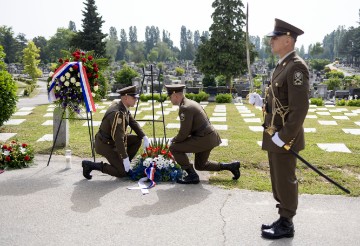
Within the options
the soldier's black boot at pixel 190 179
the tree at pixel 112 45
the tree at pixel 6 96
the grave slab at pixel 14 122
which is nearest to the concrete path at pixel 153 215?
the soldier's black boot at pixel 190 179

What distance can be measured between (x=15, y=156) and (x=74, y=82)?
73.9 inches

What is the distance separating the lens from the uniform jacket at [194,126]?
242 inches

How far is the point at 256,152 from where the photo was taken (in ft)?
27.5

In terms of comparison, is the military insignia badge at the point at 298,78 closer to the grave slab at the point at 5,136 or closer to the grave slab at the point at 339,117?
the grave slab at the point at 5,136

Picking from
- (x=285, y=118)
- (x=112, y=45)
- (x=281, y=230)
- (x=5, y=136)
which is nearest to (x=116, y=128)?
(x=285, y=118)

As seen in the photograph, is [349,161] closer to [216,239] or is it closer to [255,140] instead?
[255,140]

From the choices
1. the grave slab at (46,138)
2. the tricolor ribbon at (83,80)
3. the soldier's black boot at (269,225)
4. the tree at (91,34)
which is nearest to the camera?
the soldier's black boot at (269,225)

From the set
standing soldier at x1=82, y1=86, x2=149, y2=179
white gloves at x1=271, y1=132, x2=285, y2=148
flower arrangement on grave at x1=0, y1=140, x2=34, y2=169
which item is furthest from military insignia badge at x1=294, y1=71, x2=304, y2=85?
flower arrangement on grave at x1=0, y1=140, x2=34, y2=169

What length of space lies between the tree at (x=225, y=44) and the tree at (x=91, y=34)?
46.3 feet

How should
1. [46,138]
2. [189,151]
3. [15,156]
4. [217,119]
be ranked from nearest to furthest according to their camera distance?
[189,151], [15,156], [46,138], [217,119]

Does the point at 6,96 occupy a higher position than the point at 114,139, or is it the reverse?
the point at 6,96

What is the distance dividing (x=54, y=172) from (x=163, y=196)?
2565 mm

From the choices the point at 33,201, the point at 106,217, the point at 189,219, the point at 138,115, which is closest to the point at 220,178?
the point at 189,219

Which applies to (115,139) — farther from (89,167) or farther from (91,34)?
(91,34)
